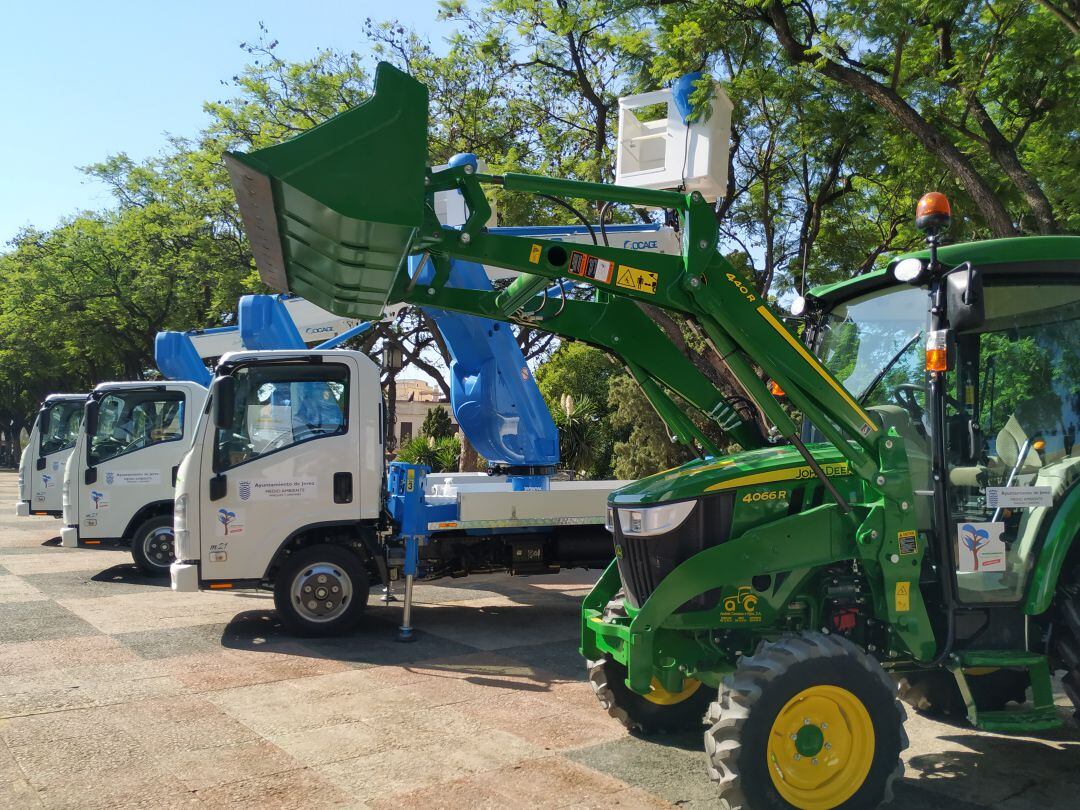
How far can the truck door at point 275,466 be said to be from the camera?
802 centimetres

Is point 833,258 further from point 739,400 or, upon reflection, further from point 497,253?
point 497,253

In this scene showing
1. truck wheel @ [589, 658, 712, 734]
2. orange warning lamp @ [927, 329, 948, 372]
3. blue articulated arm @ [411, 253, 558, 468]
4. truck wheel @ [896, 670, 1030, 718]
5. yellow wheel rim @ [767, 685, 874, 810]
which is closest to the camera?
yellow wheel rim @ [767, 685, 874, 810]

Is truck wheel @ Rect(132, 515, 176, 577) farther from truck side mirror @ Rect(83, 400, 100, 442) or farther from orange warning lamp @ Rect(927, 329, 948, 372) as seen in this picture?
orange warning lamp @ Rect(927, 329, 948, 372)

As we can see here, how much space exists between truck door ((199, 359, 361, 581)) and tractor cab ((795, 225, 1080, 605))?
4.90 m

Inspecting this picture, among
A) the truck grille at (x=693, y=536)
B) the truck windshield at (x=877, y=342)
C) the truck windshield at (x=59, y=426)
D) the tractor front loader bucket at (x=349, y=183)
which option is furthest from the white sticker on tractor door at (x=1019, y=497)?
the truck windshield at (x=59, y=426)

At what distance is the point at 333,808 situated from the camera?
436 centimetres

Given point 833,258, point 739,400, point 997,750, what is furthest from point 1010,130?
point 997,750

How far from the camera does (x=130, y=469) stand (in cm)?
1173

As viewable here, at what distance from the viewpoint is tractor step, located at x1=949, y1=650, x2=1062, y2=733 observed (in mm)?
4324

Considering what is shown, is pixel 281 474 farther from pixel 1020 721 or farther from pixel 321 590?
pixel 1020 721

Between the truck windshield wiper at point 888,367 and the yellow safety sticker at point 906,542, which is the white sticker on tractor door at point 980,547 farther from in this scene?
the truck windshield wiper at point 888,367

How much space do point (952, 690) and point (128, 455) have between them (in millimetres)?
10024

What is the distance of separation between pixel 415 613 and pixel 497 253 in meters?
5.88

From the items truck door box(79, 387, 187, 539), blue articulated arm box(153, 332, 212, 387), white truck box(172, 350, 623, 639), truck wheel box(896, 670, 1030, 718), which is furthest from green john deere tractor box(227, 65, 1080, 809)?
blue articulated arm box(153, 332, 212, 387)
